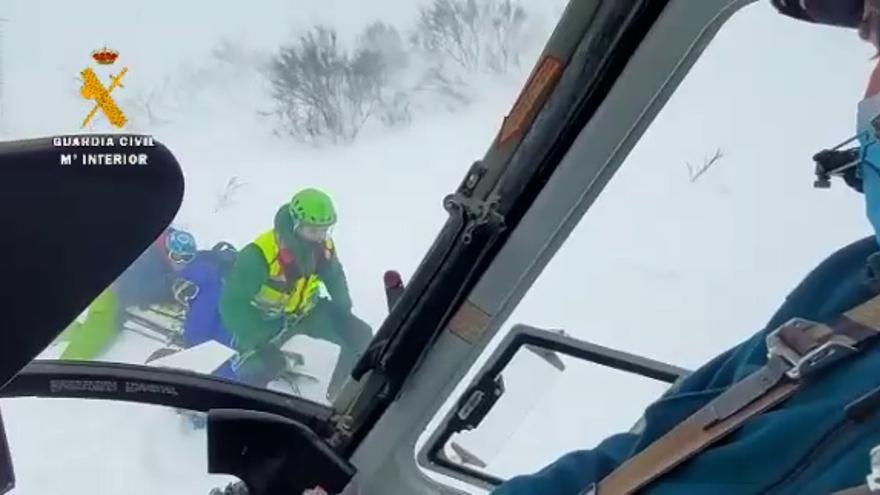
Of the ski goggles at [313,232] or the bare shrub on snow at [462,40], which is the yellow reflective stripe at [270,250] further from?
the bare shrub on snow at [462,40]

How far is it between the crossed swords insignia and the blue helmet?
316 mm

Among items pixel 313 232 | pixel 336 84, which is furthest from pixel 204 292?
pixel 336 84

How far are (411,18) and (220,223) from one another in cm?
72

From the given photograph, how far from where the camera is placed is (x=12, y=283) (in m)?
0.75

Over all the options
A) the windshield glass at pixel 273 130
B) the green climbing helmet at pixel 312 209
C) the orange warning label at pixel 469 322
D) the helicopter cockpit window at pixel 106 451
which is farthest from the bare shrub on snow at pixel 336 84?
the orange warning label at pixel 469 322

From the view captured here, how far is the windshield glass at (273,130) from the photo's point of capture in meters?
2.26

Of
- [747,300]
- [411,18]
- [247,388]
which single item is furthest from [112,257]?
[411,18]

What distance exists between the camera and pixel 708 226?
2.37 m

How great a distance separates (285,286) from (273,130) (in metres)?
0.59

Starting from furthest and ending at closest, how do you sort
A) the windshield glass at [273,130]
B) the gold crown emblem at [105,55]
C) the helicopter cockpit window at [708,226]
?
the gold crown emblem at [105,55] < the windshield glass at [273,130] < the helicopter cockpit window at [708,226]

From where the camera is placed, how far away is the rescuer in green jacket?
7.72 ft

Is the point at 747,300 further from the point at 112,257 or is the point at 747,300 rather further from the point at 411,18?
the point at 112,257

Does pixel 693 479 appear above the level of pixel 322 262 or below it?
above

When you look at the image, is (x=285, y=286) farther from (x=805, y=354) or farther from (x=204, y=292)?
(x=805, y=354)
